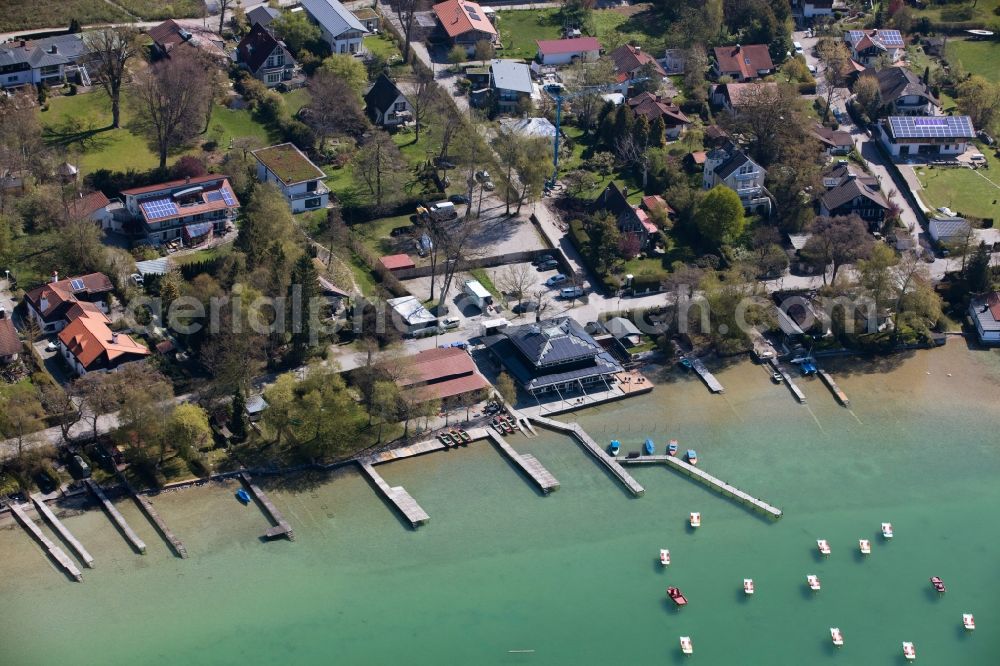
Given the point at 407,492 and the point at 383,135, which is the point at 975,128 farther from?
the point at 407,492

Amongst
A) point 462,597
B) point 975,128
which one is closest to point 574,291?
point 462,597

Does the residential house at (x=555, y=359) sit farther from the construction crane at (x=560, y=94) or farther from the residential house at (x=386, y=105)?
the residential house at (x=386, y=105)

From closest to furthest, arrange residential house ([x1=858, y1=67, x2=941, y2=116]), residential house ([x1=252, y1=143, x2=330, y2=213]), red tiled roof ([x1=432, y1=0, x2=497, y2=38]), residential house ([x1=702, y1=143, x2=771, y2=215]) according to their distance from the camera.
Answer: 1. residential house ([x1=252, y1=143, x2=330, y2=213])
2. residential house ([x1=702, y1=143, x2=771, y2=215])
3. residential house ([x1=858, y1=67, x2=941, y2=116])
4. red tiled roof ([x1=432, y1=0, x2=497, y2=38])

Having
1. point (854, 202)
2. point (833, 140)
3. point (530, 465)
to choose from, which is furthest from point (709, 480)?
point (833, 140)

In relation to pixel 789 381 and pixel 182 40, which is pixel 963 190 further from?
pixel 182 40

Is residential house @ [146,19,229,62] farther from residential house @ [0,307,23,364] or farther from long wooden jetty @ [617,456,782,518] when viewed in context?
long wooden jetty @ [617,456,782,518]

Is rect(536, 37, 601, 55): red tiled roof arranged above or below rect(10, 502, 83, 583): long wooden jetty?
above

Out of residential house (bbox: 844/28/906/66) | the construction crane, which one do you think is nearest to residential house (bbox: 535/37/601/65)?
the construction crane
